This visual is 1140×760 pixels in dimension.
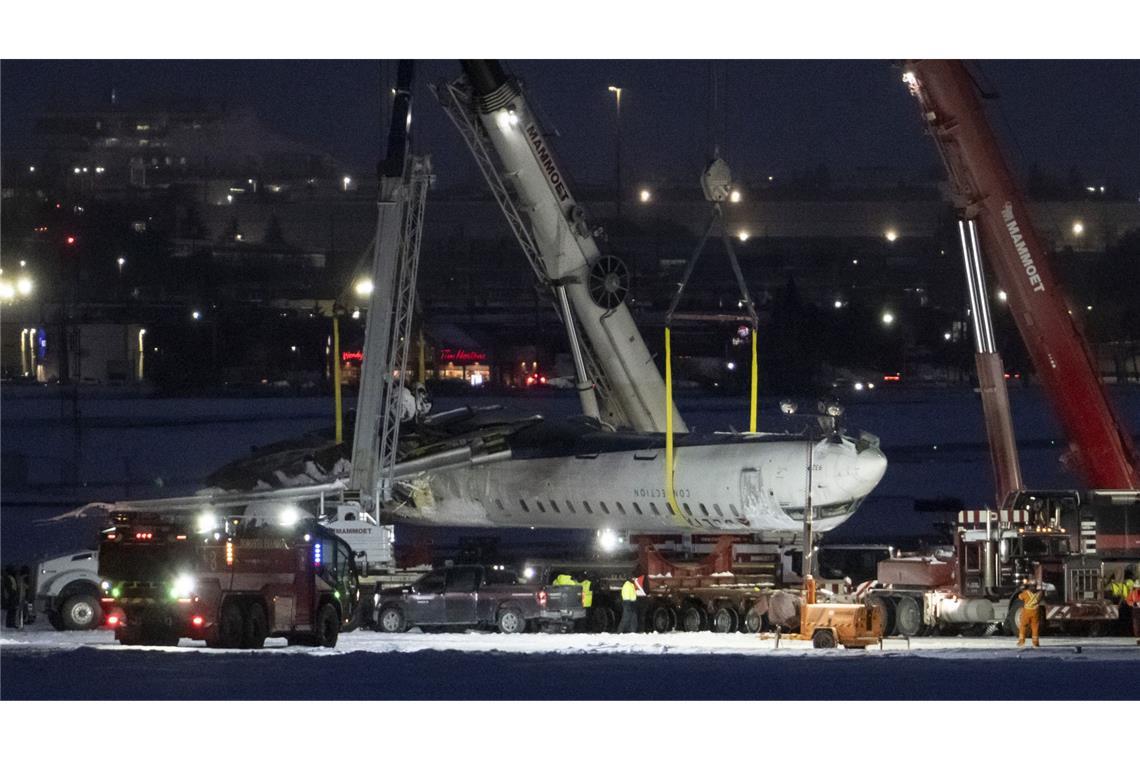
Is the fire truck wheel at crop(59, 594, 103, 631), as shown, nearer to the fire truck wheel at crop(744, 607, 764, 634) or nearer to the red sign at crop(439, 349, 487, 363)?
the fire truck wheel at crop(744, 607, 764, 634)

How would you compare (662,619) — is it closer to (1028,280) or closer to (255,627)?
(255,627)

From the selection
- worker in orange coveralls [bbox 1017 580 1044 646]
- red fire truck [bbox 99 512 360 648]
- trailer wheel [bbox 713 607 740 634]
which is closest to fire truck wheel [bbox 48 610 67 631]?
red fire truck [bbox 99 512 360 648]

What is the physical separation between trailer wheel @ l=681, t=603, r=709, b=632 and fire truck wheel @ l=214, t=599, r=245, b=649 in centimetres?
908

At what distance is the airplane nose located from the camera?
36562 millimetres

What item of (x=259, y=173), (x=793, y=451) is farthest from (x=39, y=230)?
(x=793, y=451)

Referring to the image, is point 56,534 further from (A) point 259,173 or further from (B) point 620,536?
(A) point 259,173

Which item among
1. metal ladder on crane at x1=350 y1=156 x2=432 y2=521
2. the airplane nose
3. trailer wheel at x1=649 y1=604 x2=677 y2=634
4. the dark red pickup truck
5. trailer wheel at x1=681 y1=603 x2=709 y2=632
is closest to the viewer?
the dark red pickup truck

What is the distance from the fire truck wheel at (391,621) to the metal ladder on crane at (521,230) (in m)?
10.1

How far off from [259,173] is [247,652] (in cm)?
15944

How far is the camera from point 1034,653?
95.9 feet

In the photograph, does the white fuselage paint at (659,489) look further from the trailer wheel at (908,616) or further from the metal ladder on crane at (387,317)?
the trailer wheel at (908,616)

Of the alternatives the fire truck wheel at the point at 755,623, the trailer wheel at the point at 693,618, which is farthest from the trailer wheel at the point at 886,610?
the trailer wheel at the point at 693,618

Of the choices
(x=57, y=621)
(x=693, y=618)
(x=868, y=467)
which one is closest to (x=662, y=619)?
(x=693, y=618)

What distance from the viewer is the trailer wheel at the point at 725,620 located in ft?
115
